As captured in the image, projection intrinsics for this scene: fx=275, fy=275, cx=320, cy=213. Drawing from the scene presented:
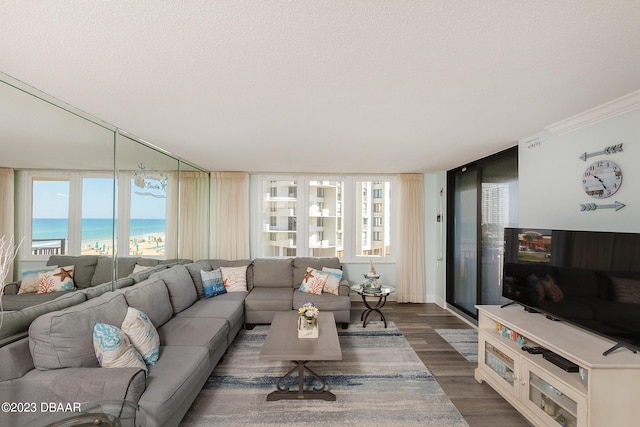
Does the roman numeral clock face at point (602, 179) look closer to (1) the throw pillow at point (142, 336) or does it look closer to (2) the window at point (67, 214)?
(1) the throw pillow at point (142, 336)

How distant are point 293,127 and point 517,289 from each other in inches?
102

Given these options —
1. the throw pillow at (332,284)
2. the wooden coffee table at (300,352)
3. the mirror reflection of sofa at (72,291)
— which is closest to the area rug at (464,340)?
the throw pillow at (332,284)

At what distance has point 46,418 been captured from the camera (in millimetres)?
1343

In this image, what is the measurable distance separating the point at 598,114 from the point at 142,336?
12.8ft

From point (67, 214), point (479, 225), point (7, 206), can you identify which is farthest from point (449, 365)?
point (7, 206)

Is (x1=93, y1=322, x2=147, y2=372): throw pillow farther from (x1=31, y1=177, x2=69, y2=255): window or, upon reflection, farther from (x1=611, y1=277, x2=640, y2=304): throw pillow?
(x1=611, y1=277, x2=640, y2=304): throw pillow

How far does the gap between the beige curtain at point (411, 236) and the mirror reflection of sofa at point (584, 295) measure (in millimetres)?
2426

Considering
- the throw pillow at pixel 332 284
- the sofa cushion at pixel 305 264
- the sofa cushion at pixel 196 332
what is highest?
the sofa cushion at pixel 305 264

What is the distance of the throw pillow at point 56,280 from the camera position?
2021 mm

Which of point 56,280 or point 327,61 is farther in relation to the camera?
point 56,280

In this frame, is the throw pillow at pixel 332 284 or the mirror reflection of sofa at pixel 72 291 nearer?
the mirror reflection of sofa at pixel 72 291

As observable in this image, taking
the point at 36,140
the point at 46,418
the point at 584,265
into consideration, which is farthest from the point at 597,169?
the point at 36,140

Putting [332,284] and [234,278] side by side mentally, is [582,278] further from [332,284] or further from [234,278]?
[234,278]

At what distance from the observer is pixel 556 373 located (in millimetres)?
1870
